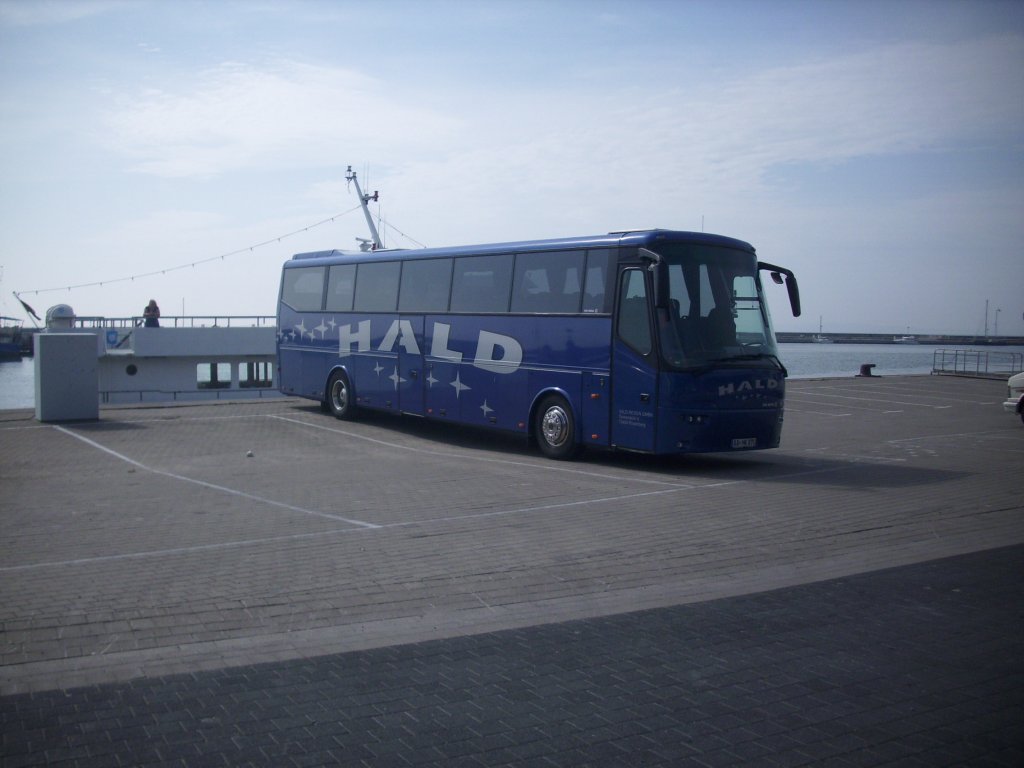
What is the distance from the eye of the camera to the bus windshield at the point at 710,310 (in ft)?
44.1

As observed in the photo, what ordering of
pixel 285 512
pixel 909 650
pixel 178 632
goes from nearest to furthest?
pixel 909 650, pixel 178 632, pixel 285 512

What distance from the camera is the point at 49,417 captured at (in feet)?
62.4

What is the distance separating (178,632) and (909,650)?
14.8 ft

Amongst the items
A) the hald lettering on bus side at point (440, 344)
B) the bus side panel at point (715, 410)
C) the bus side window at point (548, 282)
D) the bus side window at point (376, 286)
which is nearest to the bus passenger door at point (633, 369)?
the bus side panel at point (715, 410)

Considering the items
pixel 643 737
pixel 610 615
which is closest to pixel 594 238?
pixel 610 615

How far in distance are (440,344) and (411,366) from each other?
1093 mm

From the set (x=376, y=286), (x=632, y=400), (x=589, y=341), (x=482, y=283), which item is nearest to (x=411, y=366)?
(x=376, y=286)

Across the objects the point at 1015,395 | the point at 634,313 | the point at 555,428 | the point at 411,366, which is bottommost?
the point at 555,428

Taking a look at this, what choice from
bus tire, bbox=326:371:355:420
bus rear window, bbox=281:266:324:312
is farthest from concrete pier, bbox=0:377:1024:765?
bus rear window, bbox=281:266:324:312

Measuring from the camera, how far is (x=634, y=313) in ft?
45.6

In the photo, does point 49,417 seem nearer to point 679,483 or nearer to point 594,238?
point 594,238

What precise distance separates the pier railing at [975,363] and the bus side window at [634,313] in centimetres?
3380

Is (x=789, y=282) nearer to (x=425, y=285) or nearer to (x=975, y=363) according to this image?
(x=425, y=285)

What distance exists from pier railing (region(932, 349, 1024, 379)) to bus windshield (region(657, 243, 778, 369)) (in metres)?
32.8
